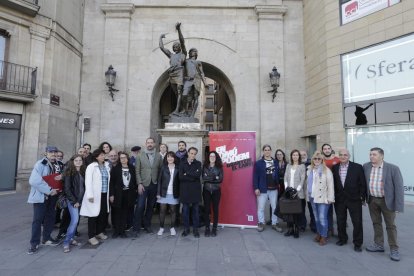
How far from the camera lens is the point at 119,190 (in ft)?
16.6

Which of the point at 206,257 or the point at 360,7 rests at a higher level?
the point at 360,7

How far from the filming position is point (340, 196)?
4824 mm

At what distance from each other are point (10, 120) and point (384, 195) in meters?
12.6

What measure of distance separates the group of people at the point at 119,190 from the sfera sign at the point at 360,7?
29.3 feet

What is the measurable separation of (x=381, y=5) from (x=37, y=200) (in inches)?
475

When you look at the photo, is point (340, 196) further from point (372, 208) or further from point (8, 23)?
point (8, 23)

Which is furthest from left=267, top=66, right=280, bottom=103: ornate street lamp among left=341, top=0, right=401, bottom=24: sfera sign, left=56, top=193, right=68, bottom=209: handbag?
left=56, top=193, right=68, bottom=209: handbag

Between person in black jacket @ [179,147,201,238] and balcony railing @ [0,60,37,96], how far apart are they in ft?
29.0

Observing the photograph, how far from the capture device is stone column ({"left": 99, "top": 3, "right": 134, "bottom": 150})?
12266 mm

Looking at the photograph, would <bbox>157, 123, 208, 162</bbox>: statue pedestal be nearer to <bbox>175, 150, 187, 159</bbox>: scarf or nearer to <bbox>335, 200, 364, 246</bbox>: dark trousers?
<bbox>175, 150, 187, 159</bbox>: scarf

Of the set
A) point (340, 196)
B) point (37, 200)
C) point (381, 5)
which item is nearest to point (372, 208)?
point (340, 196)

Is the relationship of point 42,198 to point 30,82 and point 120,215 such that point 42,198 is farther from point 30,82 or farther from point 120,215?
point 30,82

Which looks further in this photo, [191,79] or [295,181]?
[191,79]

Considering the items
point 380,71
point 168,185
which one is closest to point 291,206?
point 168,185
